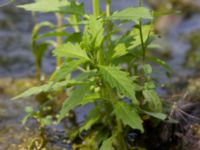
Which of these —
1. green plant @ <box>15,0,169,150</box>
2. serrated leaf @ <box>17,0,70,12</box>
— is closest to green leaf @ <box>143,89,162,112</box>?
green plant @ <box>15,0,169,150</box>

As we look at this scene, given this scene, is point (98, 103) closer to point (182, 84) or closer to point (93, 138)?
point (93, 138)

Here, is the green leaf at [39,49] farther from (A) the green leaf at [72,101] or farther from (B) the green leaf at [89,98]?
(A) the green leaf at [72,101]

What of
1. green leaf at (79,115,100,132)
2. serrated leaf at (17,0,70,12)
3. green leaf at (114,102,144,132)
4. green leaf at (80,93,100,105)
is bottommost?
green leaf at (79,115,100,132)

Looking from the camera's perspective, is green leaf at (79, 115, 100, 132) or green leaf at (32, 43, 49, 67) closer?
green leaf at (79, 115, 100, 132)

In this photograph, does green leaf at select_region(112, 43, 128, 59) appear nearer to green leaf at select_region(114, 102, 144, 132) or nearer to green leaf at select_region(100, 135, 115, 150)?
green leaf at select_region(114, 102, 144, 132)

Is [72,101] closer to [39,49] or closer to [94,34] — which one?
Answer: [94,34]

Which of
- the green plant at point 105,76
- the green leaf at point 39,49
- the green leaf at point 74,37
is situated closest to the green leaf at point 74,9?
the green plant at point 105,76

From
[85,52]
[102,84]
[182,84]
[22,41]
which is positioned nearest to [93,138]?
[102,84]

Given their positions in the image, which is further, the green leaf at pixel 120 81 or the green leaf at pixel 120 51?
the green leaf at pixel 120 51
